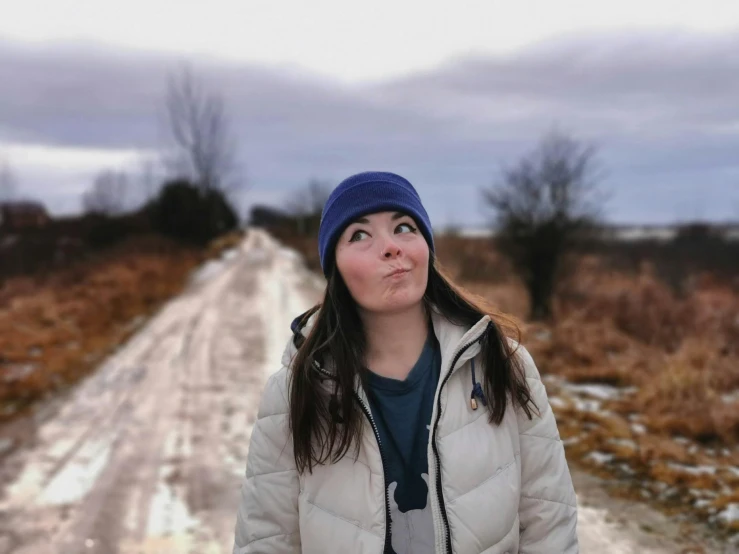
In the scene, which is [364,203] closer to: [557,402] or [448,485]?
[448,485]

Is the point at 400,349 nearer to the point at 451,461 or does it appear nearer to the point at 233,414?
the point at 451,461

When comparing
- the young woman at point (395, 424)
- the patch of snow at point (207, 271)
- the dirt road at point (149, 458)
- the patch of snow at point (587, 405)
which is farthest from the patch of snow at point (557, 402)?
the patch of snow at point (207, 271)

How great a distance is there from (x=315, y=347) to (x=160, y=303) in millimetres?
11958

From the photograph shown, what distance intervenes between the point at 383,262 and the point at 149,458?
4.06m

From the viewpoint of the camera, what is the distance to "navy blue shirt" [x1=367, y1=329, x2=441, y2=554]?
1.53 m

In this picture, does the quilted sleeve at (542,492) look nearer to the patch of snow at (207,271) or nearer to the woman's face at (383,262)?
the woman's face at (383,262)

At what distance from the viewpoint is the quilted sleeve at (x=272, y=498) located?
5.22 feet

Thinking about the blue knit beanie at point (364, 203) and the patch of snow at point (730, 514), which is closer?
the blue knit beanie at point (364, 203)

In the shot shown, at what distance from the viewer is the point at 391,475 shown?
155 cm

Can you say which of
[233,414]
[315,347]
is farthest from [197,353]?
[315,347]

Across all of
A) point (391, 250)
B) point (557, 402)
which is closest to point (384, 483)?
point (391, 250)

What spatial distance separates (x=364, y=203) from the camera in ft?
5.19

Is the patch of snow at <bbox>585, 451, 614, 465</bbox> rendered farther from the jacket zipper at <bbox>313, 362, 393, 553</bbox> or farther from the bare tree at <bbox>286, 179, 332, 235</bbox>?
the bare tree at <bbox>286, 179, 332, 235</bbox>

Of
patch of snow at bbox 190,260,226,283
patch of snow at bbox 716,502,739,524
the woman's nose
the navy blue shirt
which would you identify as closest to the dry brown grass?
patch of snow at bbox 190,260,226,283
